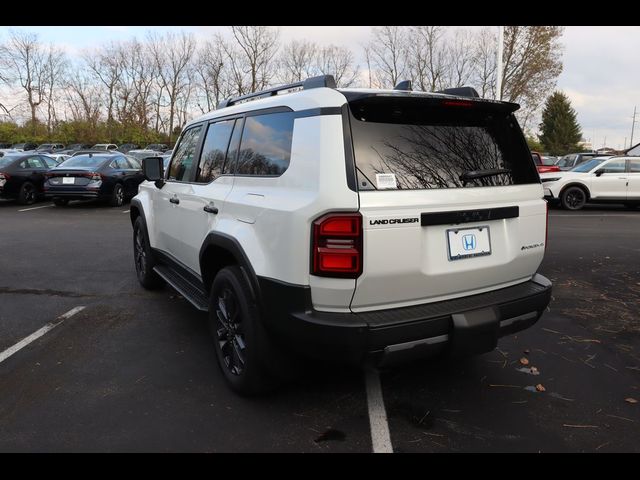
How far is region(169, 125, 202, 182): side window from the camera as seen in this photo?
429cm

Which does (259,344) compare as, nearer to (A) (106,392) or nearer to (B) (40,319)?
(A) (106,392)

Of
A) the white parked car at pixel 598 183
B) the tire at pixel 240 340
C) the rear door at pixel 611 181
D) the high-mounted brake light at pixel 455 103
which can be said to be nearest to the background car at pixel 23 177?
the tire at pixel 240 340

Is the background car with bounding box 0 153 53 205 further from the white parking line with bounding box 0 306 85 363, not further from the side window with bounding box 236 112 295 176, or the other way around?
the side window with bounding box 236 112 295 176

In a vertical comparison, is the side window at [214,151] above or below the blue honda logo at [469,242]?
above

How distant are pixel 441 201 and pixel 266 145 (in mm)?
1154

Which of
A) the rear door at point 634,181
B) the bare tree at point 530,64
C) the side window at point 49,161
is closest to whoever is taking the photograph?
the rear door at point 634,181

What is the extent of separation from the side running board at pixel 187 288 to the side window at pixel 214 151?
91cm

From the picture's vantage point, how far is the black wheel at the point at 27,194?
14.0 meters

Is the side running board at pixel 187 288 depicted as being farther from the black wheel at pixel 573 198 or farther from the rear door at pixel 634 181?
the rear door at pixel 634 181

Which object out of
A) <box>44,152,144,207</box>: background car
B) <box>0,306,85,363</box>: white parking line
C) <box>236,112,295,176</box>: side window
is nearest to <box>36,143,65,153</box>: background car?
<box>44,152,144,207</box>: background car

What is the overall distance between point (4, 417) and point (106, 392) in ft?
1.91

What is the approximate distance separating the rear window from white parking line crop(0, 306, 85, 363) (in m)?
3.30

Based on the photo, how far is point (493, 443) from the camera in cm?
268

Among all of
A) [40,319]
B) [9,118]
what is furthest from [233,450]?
[9,118]
